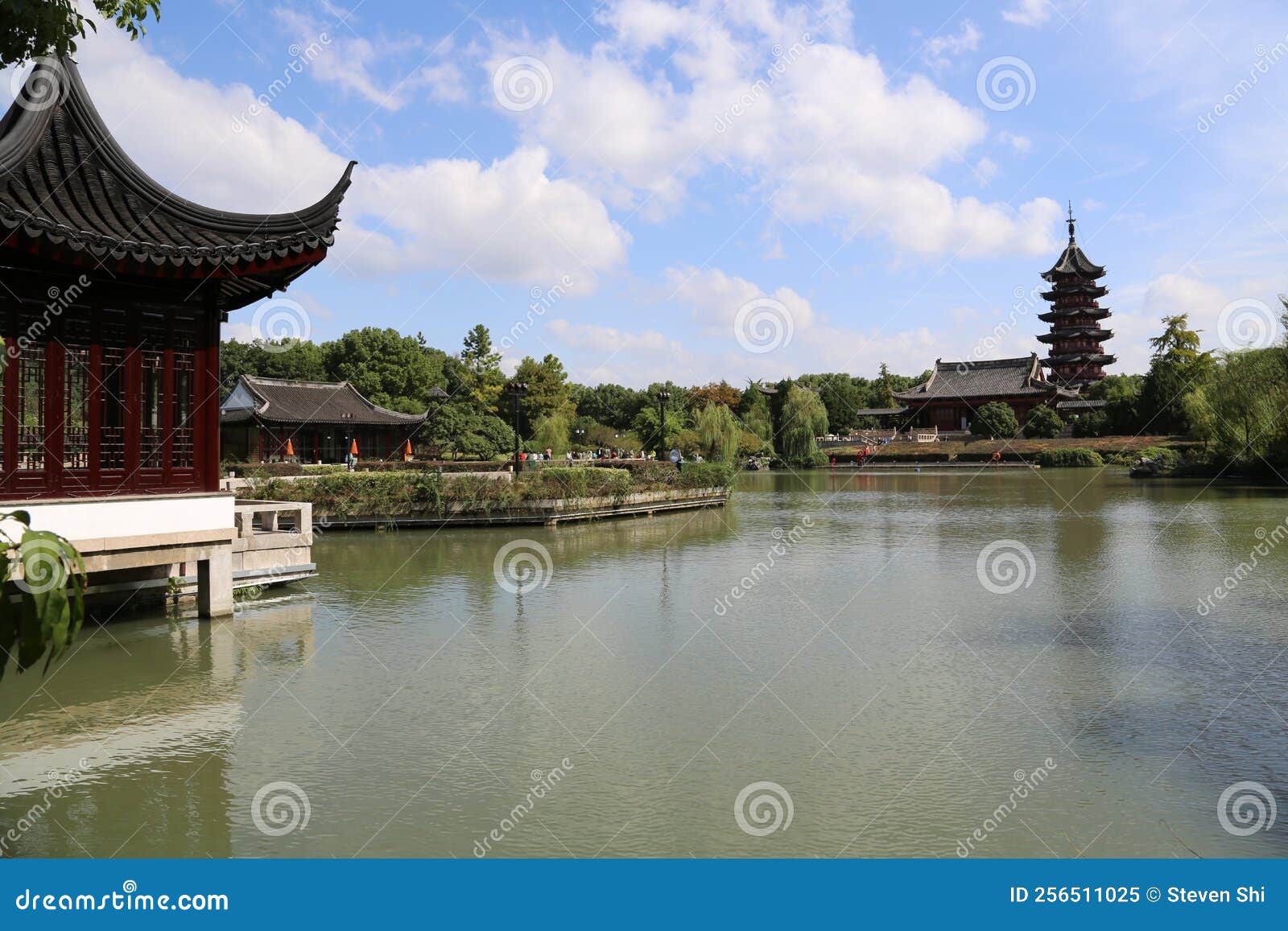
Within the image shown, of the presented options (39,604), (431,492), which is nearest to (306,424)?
(431,492)

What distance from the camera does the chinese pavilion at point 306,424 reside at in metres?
33.9

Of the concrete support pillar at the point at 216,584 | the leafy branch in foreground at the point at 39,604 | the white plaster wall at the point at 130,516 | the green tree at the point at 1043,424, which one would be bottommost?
the concrete support pillar at the point at 216,584

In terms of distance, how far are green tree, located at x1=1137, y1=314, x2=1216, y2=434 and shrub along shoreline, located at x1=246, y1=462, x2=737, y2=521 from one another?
3578 centimetres

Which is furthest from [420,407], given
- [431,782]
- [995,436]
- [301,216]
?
[431,782]

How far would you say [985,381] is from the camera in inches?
2418

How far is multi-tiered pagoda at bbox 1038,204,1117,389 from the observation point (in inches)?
2422

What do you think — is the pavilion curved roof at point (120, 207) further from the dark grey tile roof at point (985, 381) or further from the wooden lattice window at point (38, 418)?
the dark grey tile roof at point (985, 381)

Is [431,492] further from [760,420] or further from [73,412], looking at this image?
[760,420]

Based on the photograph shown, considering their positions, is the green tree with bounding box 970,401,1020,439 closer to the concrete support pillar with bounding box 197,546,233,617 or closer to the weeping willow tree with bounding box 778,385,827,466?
the weeping willow tree with bounding box 778,385,827,466

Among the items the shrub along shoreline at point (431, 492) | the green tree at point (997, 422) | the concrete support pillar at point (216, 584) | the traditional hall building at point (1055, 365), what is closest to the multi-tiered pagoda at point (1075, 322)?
the traditional hall building at point (1055, 365)

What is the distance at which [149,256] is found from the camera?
7629 mm

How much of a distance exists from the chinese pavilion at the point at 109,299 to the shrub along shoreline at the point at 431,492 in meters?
10.6

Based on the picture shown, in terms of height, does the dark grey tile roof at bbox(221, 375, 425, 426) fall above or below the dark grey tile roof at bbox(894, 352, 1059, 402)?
below

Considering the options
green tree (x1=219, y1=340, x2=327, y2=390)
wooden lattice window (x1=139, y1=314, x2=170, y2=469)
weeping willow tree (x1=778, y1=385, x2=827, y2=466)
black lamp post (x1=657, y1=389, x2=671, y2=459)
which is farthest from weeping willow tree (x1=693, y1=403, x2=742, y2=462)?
wooden lattice window (x1=139, y1=314, x2=170, y2=469)
